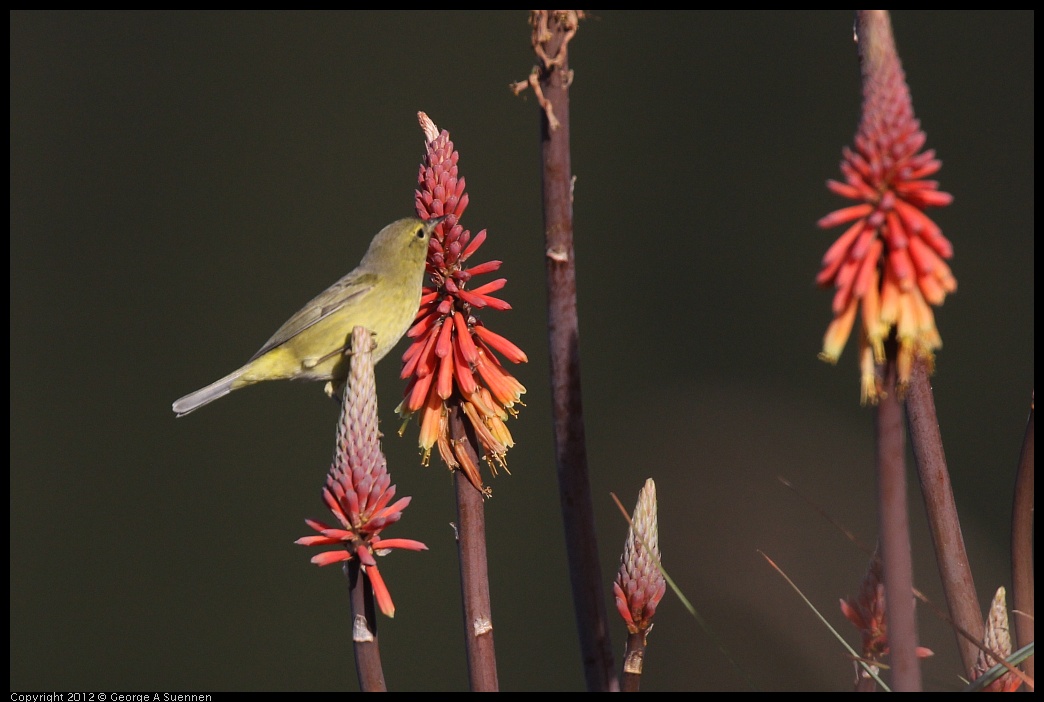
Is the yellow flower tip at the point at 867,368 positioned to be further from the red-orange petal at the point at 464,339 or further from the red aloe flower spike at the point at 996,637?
the red-orange petal at the point at 464,339

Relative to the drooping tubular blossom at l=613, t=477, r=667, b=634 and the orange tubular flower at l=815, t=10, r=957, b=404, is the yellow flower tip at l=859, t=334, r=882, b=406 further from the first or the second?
the drooping tubular blossom at l=613, t=477, r=667, b=634

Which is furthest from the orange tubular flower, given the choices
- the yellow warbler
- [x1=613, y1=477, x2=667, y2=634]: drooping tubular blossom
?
the yellow warbler

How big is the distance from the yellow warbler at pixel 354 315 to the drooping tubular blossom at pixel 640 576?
44.4 inches

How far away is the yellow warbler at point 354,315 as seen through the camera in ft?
8.74

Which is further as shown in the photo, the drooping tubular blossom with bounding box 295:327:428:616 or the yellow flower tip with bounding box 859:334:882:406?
the drooping tubular blossom with bounding box 295:327:428:616

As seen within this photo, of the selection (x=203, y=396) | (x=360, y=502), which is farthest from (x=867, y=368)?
(x=203, y=396)

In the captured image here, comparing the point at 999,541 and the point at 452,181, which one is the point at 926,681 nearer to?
the point at 452,181

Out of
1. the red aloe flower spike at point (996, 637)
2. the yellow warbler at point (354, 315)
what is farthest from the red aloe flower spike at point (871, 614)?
the yellow warbler at point (354, 315)

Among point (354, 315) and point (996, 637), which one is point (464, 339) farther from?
point (996, 637)

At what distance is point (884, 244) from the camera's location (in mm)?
1288

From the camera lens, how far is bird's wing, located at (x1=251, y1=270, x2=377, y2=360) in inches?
111

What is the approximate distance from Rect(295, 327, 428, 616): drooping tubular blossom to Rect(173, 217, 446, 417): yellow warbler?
3.19ft

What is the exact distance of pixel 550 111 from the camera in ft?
4.91

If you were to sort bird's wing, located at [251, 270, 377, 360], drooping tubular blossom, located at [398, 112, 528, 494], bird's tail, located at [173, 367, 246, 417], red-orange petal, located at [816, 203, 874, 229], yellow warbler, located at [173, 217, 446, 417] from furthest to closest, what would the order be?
bird's tail, located at [173, 367, 246, 417] < bird's wing, located at [251, 270, 377, 360] < yellow warbler, located at [173, 217, 446, 417] < drooping tubular blossom, located at [398, 112, 528, 494] < red-orange petal, located at [816, 203, 874, 229]
